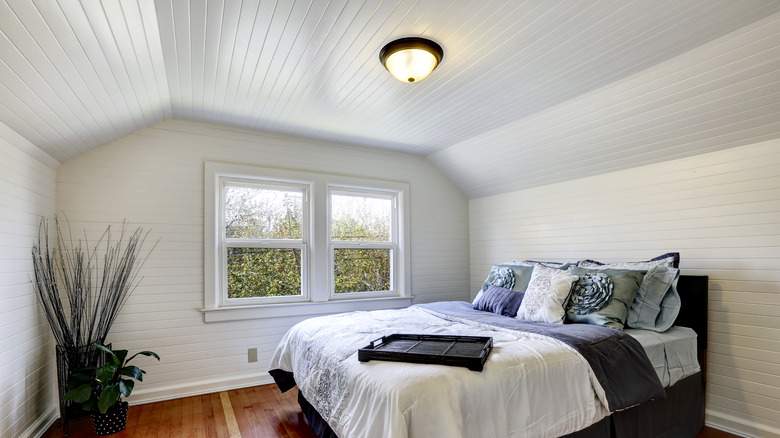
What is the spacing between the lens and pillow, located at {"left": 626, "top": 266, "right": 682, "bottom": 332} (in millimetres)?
2586

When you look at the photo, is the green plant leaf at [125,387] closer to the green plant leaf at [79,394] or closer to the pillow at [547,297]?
the green plant leaf at [79,394]

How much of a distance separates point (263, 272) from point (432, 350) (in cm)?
230

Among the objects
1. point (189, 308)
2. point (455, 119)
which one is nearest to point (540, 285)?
point (455, 119)

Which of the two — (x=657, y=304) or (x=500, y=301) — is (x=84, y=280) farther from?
(x=657, y=304)

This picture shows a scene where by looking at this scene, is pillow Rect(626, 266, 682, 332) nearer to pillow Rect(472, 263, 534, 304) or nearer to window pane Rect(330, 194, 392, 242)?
pillow Rect(472, 263, 534, 304)

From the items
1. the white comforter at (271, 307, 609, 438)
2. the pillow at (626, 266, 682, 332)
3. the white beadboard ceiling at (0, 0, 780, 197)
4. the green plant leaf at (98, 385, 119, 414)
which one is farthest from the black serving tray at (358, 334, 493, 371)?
the green plant leaf at (98, 385, 119, 414)

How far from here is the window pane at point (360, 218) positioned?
4195mm

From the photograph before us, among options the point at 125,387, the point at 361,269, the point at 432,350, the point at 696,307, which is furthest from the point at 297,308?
the point at 696,307

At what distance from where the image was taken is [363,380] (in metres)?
1.78

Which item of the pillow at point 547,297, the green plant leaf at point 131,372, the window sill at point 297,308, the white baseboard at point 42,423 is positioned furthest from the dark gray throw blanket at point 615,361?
the white baseboard at point 42,423

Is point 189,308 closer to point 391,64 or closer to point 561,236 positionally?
point 391,64

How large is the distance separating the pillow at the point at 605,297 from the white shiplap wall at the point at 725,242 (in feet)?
1.87

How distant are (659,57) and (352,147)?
2762 mm

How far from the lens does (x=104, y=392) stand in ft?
8.17
